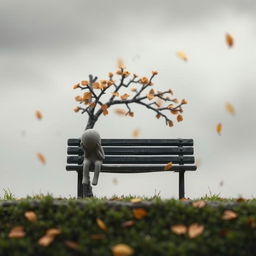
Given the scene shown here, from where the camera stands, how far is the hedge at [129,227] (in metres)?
4.27

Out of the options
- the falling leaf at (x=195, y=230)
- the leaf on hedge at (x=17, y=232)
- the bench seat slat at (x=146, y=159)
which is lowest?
the leaf on hedge at (x=17, y=232)

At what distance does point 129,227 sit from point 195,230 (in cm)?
64

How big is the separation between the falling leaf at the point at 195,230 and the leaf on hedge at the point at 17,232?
62.3 inches

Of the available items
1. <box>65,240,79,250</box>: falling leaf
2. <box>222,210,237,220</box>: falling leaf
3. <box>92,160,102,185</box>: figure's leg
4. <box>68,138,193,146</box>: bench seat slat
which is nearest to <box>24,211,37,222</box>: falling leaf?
<box>65,240,79,250</box>: falling leaf

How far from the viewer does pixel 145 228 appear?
4582 millimetres

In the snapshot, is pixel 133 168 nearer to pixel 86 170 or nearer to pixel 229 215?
pixel 86 170

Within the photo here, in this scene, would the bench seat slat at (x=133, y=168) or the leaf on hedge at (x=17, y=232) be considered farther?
the bench seat slat at (x=133, y=168)

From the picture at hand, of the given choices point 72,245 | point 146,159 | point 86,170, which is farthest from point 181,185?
point 72,245

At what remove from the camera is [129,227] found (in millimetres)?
4633

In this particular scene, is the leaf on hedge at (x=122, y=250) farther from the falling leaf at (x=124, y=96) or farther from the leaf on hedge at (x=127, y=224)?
the falling leaf at (x=124, y=96)

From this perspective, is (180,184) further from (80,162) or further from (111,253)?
(111,253)

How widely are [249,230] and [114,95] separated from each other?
532 centimetres

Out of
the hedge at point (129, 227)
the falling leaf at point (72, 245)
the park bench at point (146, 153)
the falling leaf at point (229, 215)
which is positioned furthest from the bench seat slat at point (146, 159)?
the falling leaf at point (72, 245)

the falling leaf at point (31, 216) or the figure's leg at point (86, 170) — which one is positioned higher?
the figure's leg at point (86, 170)
